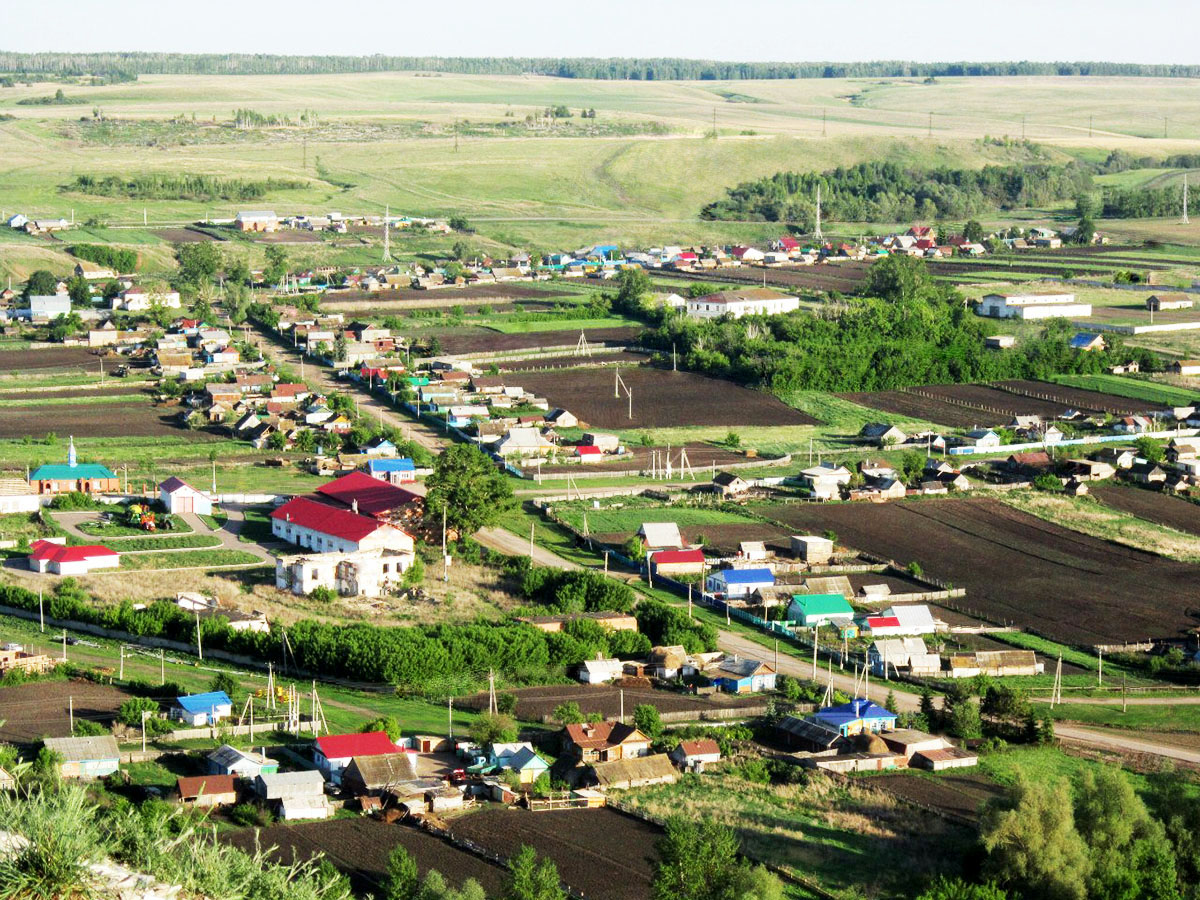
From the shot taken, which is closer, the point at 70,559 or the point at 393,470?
the point at 70,559

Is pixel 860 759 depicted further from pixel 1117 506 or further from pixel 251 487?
pixel 251 487

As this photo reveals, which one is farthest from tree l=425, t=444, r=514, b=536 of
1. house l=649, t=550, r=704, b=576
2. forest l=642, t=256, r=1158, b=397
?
forest l=642, t=256, r=1158, b=397

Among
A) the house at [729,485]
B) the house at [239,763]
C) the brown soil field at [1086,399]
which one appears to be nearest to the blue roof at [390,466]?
the house at [729,485]

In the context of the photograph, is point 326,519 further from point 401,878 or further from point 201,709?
point 401,878

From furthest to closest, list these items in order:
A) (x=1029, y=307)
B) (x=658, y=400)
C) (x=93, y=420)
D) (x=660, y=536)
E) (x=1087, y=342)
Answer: (x=1029, y=307) → (x=1087, y=342) → (x=658, y=400) → (x=93, y=420) → (x=660, y=536)

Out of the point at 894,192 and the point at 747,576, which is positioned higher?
the point at 894,192

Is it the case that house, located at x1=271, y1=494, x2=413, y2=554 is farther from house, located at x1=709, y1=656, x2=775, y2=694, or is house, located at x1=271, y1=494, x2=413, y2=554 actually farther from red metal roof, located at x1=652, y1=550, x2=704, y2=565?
house, located at x1=709, y1=656, x2=775, y2=694

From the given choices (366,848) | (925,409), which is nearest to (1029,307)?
(925,409)
